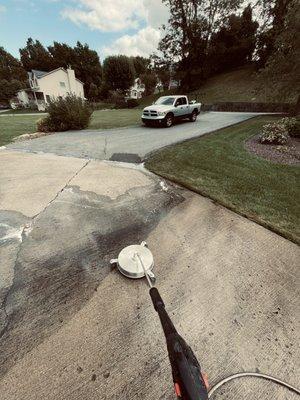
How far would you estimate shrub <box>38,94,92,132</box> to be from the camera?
12.1 metres

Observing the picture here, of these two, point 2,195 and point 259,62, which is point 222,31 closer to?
point 259,62

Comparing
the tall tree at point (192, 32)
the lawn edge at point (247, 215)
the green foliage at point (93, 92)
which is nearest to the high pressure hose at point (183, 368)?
the lawn edge at point (247, 215)

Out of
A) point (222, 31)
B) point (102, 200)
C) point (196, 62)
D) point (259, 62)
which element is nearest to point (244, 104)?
point (259, 62)

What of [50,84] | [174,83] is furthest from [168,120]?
[174,83]

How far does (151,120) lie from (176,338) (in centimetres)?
1318

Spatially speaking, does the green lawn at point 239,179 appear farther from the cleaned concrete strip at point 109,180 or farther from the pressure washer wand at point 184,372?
the pressure washer wand at point 184,372

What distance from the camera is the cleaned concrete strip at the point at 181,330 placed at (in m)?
1.88

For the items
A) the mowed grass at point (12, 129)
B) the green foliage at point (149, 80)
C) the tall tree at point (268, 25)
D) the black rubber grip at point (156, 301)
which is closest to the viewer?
the black rubber grip at point (156, 301)

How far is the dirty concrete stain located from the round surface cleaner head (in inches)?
9.2

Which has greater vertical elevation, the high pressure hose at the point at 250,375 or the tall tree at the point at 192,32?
the tall tree at the point at 192,32

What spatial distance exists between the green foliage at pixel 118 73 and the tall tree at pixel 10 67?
3966 cm

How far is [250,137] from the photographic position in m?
10.8

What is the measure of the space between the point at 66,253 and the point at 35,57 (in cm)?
8779

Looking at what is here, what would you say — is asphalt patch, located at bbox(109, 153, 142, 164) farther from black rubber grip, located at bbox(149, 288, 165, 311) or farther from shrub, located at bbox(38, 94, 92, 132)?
shrub, located at bbox(38, 94, 92, 132)
